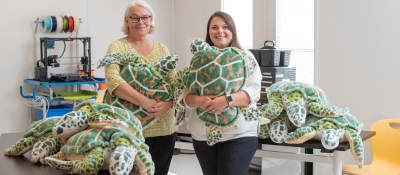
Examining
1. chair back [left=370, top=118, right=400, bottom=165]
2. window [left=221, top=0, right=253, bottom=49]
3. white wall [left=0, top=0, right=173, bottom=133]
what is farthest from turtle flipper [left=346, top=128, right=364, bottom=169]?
white wall [left=0, top=0, right=173, bottom=133]

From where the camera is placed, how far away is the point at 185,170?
4750 millimetres

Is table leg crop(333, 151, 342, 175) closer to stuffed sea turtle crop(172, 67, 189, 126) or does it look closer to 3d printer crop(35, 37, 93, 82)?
stuffed sea turtle crop(172, 67, 189, 126)

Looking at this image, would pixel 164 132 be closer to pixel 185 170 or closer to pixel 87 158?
pixel 87 158

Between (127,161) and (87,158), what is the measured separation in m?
0.14

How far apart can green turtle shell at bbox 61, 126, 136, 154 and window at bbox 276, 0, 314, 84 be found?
9.70ft

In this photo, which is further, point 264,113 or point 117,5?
point 117,5

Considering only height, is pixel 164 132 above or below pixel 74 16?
below

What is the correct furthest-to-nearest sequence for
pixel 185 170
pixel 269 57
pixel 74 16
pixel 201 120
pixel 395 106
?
pixel 74 16 < pixel 185 170 < pixel 269 57 < pixel 395 106 < pixel 201 120

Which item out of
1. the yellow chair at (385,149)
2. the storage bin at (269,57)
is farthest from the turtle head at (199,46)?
the storage bin at (269,57)

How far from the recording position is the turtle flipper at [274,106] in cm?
268

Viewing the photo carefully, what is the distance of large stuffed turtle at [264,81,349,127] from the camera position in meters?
2.63

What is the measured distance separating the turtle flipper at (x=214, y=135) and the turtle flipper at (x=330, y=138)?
0.61 metres

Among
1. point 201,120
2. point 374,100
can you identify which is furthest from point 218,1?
point 201,120

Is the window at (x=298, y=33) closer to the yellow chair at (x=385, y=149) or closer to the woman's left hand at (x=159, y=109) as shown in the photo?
the yellow chair at (x=385, y=149)
